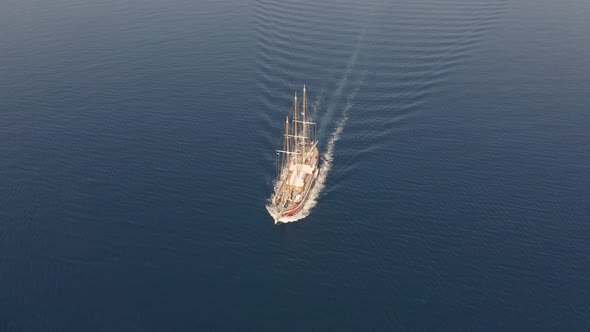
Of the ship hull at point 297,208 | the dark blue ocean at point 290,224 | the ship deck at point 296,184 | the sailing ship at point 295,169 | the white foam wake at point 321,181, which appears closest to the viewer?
the dark blue ocean at point 290,224

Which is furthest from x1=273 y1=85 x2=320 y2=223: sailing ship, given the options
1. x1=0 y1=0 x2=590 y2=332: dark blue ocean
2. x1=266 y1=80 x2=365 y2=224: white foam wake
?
x1=0 y1=0 x2=590 y2=332: dark blue ocean

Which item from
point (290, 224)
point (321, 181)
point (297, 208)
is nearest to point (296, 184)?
point (297, 208)

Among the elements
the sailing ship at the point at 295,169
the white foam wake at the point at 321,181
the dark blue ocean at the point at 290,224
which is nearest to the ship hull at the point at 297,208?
the sailing ship at the point at 295,169

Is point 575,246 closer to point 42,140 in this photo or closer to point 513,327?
point 513,327

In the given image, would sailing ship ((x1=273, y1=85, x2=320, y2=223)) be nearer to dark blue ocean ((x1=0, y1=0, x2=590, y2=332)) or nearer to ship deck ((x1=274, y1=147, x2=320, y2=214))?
ship deck ((x1=274, y1=147, x2=320, y2=214))

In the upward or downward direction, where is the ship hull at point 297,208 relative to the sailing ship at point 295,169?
downward

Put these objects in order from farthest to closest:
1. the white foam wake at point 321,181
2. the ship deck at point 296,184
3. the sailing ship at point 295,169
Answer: the sailing ship at point 295,169, the ship deck at point 296,184, the white foam wake at point 321,181

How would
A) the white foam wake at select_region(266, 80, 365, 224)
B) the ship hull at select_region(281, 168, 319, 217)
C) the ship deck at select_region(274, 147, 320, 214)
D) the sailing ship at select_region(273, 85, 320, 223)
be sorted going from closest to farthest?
the ship hull at select_region(281, 168, 319, 217) → the white foam wake at select_region(266, 80, 365, 224) → the ship deck at select_region(274, 147, 320, 214) → the sailing ship at select_region(273, 85, 320, 223)

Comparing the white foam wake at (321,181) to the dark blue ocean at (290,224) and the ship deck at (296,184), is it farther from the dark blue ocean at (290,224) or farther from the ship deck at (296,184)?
the ship deck at (296,184)

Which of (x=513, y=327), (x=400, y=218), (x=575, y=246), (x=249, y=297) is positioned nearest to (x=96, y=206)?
(x=249, y=297)

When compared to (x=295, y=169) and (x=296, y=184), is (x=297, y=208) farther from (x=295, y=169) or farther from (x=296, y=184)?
(x=295, y=169)
